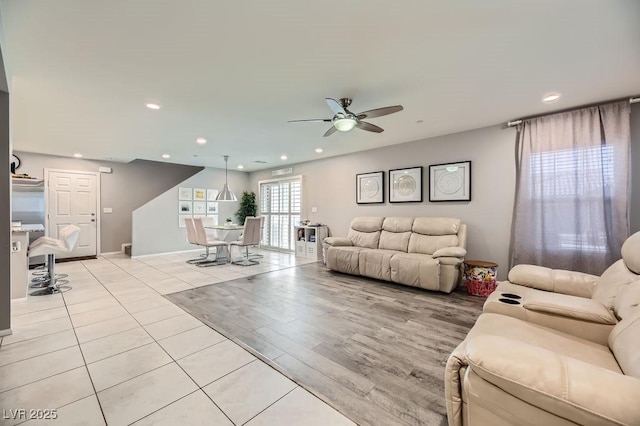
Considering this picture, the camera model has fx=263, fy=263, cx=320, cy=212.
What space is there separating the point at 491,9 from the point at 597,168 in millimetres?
2761

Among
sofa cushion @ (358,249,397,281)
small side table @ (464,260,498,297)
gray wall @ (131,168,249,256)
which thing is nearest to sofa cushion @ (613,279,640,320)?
small side table @ (464,260,498,297)

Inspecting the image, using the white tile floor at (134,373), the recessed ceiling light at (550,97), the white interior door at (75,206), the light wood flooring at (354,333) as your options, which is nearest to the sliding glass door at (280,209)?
the light wood flooring at (354,333)

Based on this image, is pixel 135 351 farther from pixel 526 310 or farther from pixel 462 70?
pixel 462 70

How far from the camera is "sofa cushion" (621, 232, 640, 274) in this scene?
1.67m

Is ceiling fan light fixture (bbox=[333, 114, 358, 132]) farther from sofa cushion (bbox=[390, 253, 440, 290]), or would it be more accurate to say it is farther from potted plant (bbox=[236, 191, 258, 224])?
potted plant (bbox=[236, 191, 258, 224])

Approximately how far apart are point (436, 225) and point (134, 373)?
4.23 m

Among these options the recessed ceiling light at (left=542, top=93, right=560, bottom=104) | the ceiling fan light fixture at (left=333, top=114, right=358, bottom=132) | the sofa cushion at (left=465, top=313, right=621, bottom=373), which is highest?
the recessed ceiling light at (left=542, top=93, right=560, bottom=104)

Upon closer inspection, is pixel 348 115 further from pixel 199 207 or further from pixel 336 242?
pixel 199 207

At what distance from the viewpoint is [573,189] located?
3.33m

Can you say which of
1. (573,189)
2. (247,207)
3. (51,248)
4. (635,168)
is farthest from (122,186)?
(635,168)

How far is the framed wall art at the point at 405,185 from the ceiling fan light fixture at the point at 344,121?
232 centimetres

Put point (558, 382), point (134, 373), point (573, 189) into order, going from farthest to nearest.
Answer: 1. point (573, 189)
2. point (134, 373)
3. point (558, 382)

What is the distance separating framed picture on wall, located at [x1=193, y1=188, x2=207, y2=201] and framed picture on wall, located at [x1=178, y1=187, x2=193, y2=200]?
4.7 inches

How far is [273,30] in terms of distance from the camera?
76.4 inches
